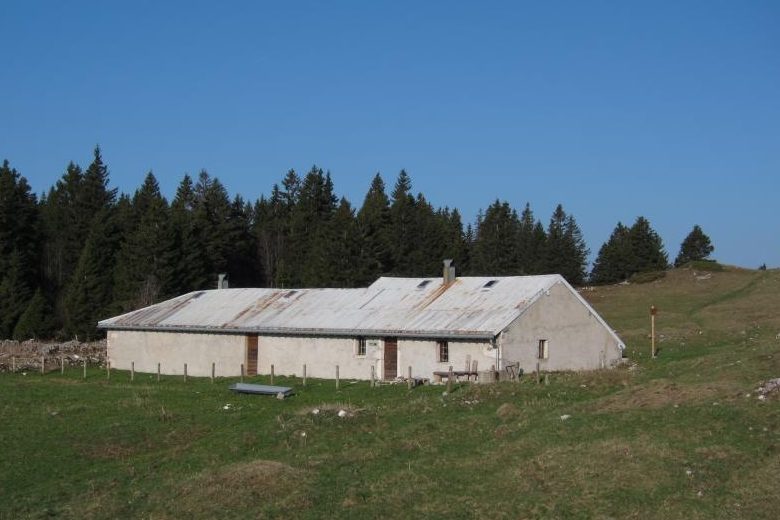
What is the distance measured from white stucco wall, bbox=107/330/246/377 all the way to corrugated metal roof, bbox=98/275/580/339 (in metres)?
0.66

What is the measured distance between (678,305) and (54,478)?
53.8 meters

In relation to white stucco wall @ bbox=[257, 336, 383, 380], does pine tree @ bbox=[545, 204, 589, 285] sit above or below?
above

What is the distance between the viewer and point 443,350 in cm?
3606

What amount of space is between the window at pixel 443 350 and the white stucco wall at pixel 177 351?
11.4 metres

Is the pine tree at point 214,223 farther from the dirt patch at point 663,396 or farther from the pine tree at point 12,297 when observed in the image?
the dirt patch at point 663,396

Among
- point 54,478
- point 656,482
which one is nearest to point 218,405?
point 54,478

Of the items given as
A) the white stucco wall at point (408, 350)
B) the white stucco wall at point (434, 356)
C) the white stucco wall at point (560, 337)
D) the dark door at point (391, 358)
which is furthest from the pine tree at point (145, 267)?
the white stucco wall at point (560, 337)

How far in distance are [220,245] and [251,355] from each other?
47234 millimetres

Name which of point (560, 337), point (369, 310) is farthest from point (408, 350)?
point (560, 337)

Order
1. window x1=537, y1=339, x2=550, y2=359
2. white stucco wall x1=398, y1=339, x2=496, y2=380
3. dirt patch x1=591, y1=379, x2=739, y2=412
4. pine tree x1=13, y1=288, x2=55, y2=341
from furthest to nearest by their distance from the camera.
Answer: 1. pine tree x1=13, y1=288, x2=55, y2=341
2. window x1=537, y1=339, x2=550, y2=359
3. white stucco wall x1=398, y1=339, x2=496, y2=380
4. dirt patch x1=591, y1=379, x2=739, y2=412

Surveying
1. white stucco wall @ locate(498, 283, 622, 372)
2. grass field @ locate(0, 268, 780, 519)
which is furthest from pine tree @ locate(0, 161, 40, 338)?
white stucco wall @ locate(498, 283, 622, 372)

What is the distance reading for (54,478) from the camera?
21.8m

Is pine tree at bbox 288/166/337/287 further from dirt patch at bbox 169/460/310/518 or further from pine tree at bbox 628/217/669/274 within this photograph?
dirt patch at bbox 169/460/310/518

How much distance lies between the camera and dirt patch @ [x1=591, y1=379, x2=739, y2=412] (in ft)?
73.6
